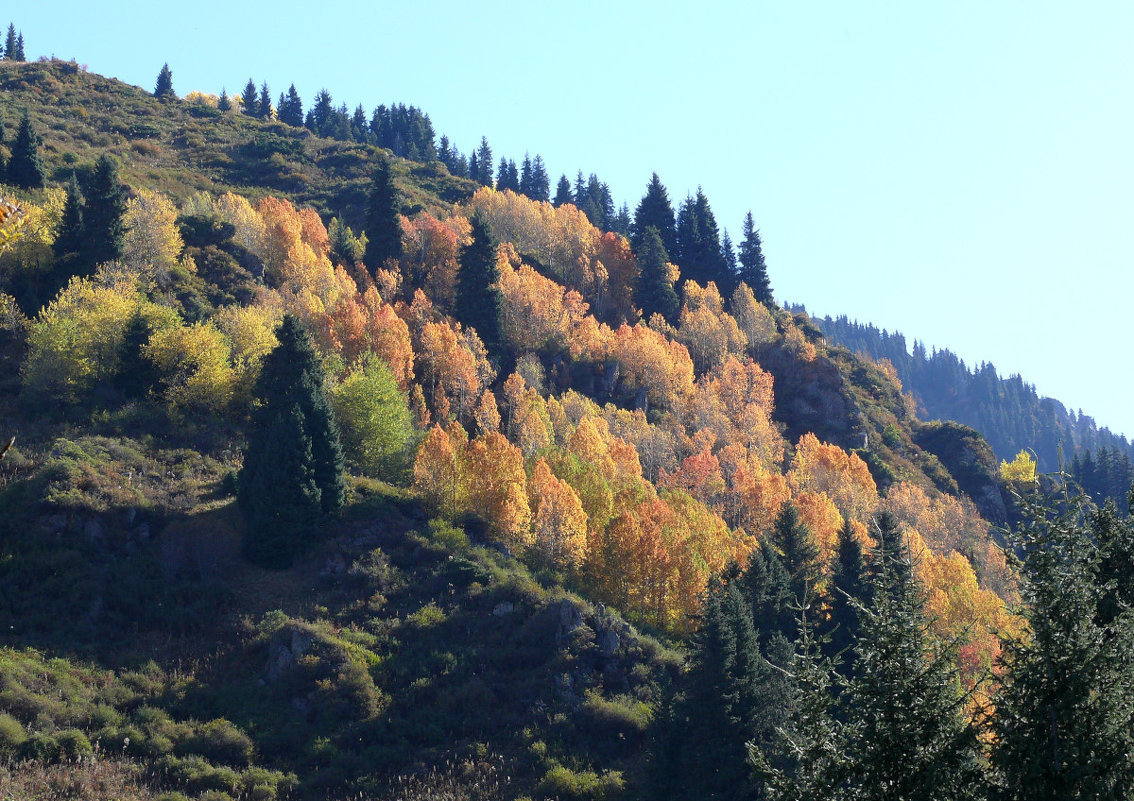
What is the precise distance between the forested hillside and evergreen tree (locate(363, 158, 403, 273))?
1.60 ft

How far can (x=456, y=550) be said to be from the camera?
54625 millimetres

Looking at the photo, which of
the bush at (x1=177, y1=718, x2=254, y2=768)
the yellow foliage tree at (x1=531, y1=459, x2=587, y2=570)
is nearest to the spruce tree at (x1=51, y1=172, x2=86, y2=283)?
the yellow foliage tree at (x1=531, y1=459, x2=587, y2=570)

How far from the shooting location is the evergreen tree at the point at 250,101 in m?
194

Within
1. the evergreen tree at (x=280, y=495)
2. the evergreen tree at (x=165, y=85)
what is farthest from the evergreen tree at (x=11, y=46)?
the evergreen tree at (x=280, y=495)

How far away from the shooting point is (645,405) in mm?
98562

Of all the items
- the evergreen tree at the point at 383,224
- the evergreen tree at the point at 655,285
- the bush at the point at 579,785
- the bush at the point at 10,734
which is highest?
the evergreen tree at the point at 655,285

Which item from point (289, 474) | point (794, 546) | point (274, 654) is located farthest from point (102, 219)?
point (794, 546)

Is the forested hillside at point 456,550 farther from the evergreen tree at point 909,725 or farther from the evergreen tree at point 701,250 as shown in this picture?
the evergreen tree at point 701,250

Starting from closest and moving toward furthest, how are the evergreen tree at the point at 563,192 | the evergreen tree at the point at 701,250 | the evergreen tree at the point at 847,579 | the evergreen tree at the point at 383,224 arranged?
1. the evergreen tree at the point at 847,579
2. the evergreen tree at the point at 383,224
3. the evergreen tree at the point at 701,250
4. the evergreen tree at the point at 563,192

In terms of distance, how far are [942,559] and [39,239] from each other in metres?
79.7

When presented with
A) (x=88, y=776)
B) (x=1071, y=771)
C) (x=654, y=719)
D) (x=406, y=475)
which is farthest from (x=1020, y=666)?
(x=406, y=475)

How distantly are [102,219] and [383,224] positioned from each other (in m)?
36.0

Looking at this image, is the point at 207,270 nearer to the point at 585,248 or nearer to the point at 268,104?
the point at 585,248

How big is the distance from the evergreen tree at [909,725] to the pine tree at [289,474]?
4423 centimetres
